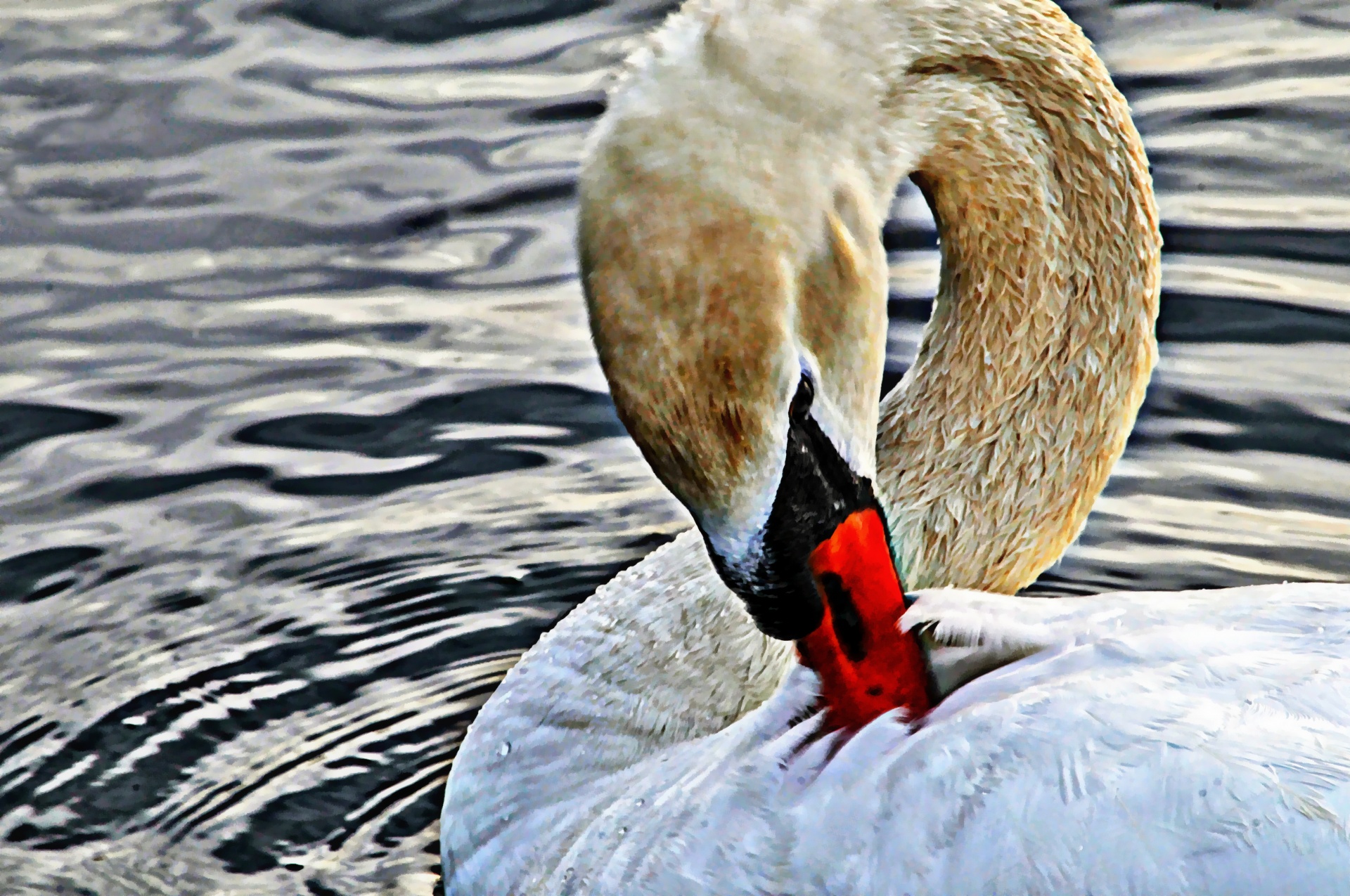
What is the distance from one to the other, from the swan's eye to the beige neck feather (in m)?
0.73

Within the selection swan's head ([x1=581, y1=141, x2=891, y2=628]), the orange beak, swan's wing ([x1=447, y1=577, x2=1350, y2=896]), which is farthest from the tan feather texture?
swan's wing ([x1=447, y1=577, x2=1350, y2=896])

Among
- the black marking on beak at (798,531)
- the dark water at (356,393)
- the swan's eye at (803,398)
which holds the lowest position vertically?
the dark water at (356,393)

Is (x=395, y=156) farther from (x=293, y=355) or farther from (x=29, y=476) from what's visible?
(x=29, y=476)

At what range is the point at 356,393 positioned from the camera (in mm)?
7031

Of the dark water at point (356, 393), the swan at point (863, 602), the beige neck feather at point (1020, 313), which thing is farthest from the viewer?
the dark water at point (356, 393)

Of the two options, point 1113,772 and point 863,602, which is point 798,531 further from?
point 1113,772

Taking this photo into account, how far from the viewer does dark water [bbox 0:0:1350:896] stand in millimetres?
5281

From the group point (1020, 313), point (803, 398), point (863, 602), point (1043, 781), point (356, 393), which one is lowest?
point (356, 393)

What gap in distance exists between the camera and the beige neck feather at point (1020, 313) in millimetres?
4461

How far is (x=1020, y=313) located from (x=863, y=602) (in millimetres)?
1155

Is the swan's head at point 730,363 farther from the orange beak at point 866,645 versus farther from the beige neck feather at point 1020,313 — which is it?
the beige neck feather at point 1020,313

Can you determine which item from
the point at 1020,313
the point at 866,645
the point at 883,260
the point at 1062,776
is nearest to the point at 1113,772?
the point at 1062,776

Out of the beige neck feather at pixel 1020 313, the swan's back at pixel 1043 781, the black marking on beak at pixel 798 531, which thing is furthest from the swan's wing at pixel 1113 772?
the beige neck feather at pixel 1020 313

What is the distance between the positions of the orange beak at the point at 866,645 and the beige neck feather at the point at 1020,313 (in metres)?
0.92
